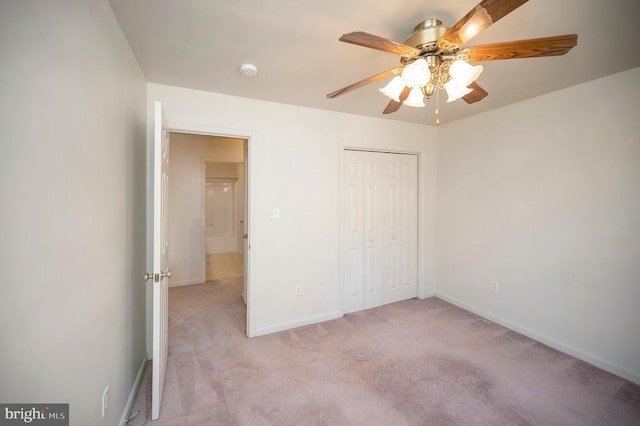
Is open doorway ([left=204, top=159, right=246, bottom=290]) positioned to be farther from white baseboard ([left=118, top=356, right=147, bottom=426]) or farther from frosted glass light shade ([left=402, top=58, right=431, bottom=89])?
frosted glass light shade ([left=402, top=58, right=431, bottom=89])

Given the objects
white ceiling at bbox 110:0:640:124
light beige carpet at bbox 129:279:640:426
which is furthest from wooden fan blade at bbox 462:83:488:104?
light beige carpet at bbox 129:279:640:426

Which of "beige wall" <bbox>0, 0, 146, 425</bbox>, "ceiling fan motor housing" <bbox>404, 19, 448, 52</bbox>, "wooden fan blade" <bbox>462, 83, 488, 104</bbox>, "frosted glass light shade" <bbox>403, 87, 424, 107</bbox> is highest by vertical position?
"ceiling fan motor housing" <bbox>404, 19, 448, 52</bbox>

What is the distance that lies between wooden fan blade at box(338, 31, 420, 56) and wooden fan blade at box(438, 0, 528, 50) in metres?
0.16

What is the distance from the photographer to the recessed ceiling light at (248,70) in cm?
201

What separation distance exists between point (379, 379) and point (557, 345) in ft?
6.12

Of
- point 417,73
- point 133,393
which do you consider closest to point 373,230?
point 417,73

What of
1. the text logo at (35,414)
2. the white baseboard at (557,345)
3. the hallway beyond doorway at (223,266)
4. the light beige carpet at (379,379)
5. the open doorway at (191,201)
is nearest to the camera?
the text logo at (35,414)

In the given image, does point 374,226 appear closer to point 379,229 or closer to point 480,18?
point 379,229

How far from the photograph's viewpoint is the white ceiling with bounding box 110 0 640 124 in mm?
1400

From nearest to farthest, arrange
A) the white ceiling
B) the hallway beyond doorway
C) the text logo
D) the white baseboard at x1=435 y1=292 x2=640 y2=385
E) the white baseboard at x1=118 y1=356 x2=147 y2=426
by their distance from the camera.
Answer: the text logo
the white ceiling
the white baseboard at x1=118 y1=356 x2=147 y2=426
the white baseboard at x1=435 y1=292 x2=640 y2=385
the hallway beyond doorway

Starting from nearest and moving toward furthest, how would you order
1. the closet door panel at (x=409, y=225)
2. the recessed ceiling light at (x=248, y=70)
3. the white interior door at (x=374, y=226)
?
the recessed ceiling light at (x=248, y=70) < the white interior door at (x=374, y=226) < the closet door panel at (x=409, y=225)

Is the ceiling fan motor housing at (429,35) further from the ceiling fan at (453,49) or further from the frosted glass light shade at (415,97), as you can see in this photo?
the frosted glass light shade at (415,97)

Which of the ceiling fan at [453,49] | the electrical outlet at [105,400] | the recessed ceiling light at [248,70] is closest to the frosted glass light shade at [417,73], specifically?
the ceiling fan at [453,49]

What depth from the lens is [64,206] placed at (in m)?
0.97
